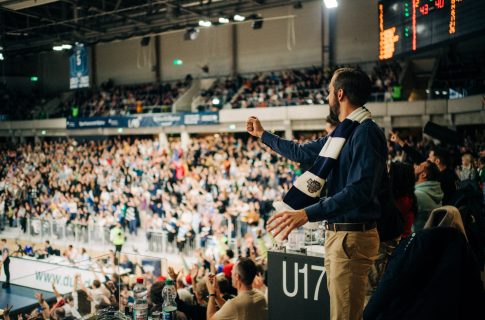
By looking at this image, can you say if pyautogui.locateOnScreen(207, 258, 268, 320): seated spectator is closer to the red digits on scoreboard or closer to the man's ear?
the man's ear

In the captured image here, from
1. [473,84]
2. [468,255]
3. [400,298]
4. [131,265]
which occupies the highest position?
[473,84]

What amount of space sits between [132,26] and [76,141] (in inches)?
297

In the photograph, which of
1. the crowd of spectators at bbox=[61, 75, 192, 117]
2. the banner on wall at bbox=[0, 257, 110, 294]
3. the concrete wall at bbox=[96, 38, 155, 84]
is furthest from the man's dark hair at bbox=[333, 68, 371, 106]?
the concrete wall at bbox=[96, 38, 155, 84]

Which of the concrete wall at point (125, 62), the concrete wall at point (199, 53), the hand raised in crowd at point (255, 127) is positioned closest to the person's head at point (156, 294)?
the hand raised in crowd at point (255, 127)

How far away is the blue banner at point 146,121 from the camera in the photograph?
20644 mm

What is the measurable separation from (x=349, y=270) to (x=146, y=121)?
20.7 meters

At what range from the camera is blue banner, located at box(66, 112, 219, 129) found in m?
20.6

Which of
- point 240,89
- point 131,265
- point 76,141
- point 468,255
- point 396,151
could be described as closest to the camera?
point 468,255

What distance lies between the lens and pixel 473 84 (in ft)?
45.2

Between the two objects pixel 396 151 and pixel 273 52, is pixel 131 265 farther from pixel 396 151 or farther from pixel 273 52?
pixel 273 52

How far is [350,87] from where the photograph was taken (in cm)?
230

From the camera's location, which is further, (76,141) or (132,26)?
(76,141)

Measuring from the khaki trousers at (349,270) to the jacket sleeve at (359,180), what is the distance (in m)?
0.29

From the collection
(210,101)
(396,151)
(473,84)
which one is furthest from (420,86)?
(210,101)
